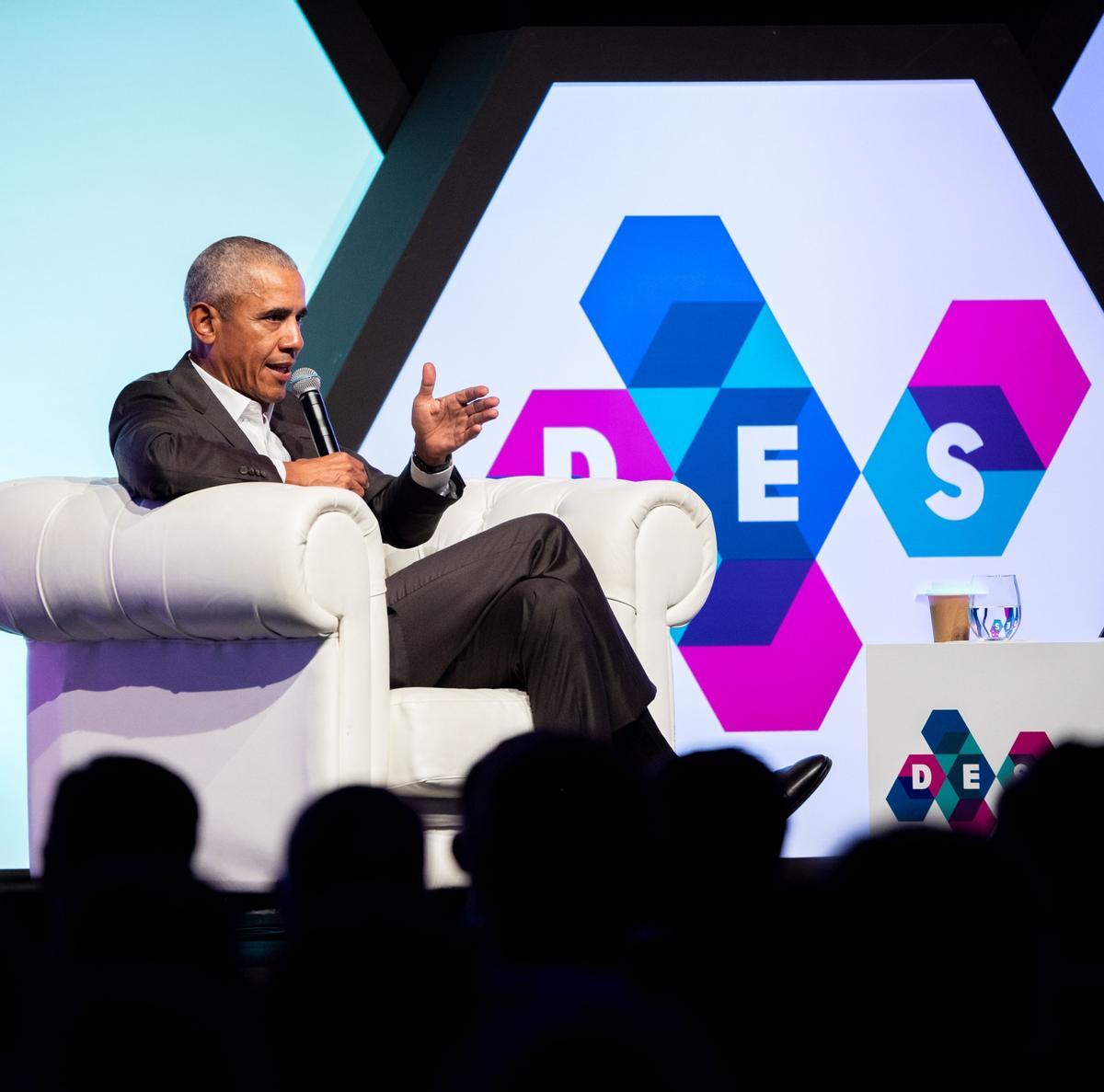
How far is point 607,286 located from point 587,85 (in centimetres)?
53

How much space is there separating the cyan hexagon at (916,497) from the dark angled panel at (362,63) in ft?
5.09

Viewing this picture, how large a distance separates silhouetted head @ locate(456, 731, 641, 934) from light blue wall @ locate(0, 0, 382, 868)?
276 cm

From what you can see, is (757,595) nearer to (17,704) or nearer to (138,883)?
(17,704)

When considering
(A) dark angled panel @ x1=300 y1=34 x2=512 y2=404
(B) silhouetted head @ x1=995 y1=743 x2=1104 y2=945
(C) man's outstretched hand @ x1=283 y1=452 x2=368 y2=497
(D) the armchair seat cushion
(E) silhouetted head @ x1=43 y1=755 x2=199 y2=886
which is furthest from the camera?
(A) dark angled panel @ x1=300 y1=34 x2=512 y2=404

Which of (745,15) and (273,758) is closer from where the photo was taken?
(273,758)

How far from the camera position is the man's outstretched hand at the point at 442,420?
253 centimetres

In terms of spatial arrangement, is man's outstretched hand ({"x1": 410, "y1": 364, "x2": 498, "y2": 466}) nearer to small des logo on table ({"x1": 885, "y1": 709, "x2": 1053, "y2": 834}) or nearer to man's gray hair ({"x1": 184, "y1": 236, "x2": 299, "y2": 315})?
man's gray hair ({"x1": 184, "y1": 236, "x2": 299, "y2": 315})

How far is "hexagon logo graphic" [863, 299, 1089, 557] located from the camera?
385 cm

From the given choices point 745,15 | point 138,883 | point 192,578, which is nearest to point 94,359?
point 192,578

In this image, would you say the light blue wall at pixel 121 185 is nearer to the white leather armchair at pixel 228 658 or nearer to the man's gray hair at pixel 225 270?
the man's gray hair at pixel 225 270

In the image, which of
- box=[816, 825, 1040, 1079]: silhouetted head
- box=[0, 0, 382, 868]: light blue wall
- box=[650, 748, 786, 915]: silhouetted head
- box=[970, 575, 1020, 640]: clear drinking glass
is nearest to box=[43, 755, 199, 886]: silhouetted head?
box=[650, 748, 786, 915]: silhouetted head

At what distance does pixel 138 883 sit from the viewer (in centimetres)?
72

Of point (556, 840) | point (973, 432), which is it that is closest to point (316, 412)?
point (556, 840)

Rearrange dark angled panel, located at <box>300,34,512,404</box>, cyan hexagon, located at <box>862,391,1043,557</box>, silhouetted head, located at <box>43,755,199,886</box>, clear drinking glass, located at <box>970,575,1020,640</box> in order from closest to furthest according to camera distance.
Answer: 1. silhouetted head, located at <box>43,755,199,886</box>
2. clear drinking glass, located at <box>970,575,1020,640</box>
3. dark angled panel, located at <box>300,34,512,404</box>
4. cyan hexagon, located at <box>862,391,1043,557</box>
